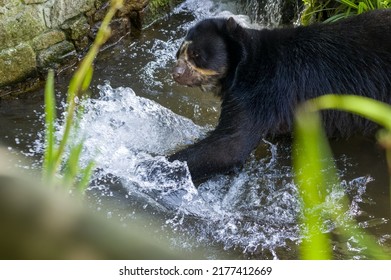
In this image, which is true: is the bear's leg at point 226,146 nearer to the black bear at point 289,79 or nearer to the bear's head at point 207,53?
the black bear at point 289,79

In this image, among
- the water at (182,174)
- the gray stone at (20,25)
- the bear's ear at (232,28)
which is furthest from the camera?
the gray stone at (20,25)

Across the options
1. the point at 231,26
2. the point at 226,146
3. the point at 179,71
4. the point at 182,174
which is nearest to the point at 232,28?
the point at 231,26

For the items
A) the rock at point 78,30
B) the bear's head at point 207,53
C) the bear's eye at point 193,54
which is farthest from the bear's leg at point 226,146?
the rock at point 78,30

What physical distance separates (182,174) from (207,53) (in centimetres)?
87

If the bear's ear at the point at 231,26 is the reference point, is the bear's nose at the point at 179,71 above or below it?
below

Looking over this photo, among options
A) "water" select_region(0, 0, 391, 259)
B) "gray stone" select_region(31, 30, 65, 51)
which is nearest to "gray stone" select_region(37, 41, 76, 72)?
"gray stone" select_region(31, 30, 65, 51)

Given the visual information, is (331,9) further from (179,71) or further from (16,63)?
(16,63)

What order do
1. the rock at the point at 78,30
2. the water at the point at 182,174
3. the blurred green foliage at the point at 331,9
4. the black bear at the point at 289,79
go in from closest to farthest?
the water at the point at 182,174
the black bear at the point at 289,79
the blurred green foliage at the point at 331,9
the rock at the point at 78,30

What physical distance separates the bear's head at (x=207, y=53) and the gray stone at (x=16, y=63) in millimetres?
1500

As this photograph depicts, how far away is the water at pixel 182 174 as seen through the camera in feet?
12.8

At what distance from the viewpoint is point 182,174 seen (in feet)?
14.2

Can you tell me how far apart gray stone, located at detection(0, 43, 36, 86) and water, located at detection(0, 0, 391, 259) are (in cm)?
22

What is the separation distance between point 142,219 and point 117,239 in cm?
333
